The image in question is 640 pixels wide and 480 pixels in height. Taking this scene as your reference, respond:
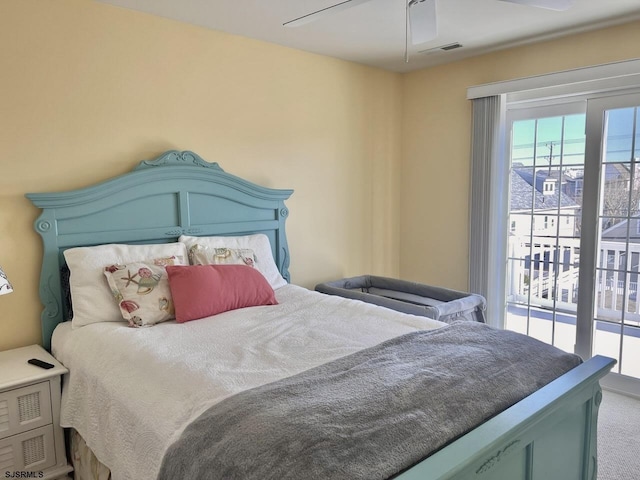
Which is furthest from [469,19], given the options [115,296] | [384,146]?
[115,296]

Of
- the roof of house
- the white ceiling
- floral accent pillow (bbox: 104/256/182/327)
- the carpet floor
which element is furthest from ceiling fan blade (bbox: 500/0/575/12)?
the carpet floor

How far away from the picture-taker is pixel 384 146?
4.25 m

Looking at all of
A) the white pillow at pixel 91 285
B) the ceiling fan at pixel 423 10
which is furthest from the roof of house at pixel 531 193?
the white pillow at pixel 91 285

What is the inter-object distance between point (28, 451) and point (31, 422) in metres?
0.14

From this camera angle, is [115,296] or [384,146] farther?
[384,146]

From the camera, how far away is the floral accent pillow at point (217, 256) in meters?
2.77

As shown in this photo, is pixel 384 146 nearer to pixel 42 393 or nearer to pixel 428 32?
pixel 428 32

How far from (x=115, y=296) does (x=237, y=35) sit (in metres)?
1.89

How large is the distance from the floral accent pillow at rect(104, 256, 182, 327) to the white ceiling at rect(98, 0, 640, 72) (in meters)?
1.47

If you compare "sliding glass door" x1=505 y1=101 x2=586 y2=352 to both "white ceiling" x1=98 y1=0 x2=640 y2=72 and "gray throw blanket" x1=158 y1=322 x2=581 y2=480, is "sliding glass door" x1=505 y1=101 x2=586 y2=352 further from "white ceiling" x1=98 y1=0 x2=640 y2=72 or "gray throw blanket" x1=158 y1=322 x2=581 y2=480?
"gray throw blanket" x1=158 y1=322 x2=581 y2=480

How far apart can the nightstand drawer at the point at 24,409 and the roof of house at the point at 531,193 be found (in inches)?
129

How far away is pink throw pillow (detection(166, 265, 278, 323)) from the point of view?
95.7 inches

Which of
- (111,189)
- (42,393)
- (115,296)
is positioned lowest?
(42,393)

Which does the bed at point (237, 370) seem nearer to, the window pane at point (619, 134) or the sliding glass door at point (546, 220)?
the sliding glass door at point (546, 220)
